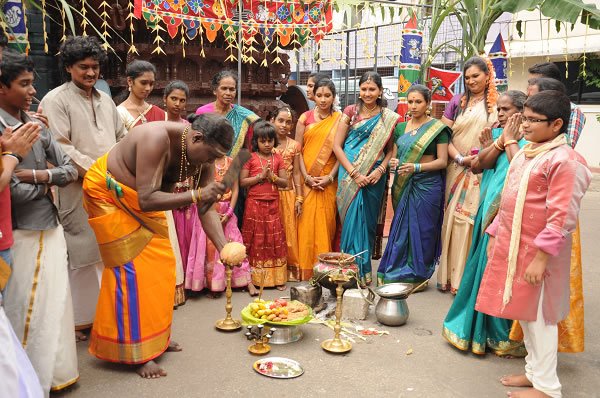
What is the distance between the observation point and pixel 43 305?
2695mm

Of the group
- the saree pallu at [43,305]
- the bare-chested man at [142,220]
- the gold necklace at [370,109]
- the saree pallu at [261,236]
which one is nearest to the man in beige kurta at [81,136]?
the bare-chested man at [142,220]

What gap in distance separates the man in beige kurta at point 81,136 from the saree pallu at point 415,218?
8.26ft

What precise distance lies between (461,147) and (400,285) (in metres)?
1.40

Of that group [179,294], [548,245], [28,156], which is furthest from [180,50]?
[548,245]

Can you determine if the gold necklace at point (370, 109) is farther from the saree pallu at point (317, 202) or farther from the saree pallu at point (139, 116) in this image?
the saree pallu at point (139, 116)

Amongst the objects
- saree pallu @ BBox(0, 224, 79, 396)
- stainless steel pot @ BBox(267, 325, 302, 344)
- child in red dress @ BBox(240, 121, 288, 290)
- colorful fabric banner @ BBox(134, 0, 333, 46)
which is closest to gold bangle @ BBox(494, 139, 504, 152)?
stainless steel pot @ BBox(267, 325, 302, 344)

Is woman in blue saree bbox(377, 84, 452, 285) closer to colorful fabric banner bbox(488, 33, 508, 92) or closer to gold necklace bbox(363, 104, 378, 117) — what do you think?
gold necklace bbox(363, 104, 378, 117)

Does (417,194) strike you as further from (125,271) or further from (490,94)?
(125,271)

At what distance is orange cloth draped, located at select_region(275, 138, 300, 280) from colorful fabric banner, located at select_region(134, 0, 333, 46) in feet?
7.18

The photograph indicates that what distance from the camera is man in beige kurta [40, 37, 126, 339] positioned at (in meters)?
3.31

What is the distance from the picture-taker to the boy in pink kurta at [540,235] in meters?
2.58

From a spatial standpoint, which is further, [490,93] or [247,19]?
[247,19]

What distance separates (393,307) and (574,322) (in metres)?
1.23

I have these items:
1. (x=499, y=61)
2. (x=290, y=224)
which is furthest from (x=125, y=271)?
(x=499, y=61)
